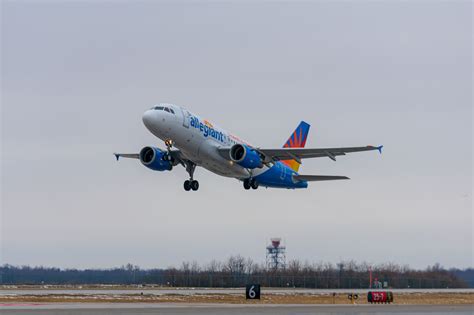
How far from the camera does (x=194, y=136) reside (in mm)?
59844

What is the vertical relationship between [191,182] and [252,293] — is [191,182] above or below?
above

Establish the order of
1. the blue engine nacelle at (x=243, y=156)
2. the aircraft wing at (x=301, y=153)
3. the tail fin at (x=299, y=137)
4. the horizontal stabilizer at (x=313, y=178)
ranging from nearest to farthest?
the blue engine nacelle at (x=243, y=156), the aircraft wing at (x=301, y=153), the horizontal stabilizer at (x=313, y=178), the tail fin at (x=299, y=137)

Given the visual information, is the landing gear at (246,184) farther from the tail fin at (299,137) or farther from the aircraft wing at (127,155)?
the tail fin at (299,137)

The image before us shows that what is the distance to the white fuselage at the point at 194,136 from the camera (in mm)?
57656

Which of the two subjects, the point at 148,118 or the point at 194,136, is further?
the point at 194,136

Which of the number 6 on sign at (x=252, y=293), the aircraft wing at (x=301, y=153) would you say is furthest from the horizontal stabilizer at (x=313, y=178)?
the number 6 on sign at (x=252, y=293)

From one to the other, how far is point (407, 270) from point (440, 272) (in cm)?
697

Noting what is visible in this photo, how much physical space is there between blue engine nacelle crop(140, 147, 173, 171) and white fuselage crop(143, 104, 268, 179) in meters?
2.99

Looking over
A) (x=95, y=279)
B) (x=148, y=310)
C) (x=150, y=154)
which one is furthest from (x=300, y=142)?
(x=95, y=279)

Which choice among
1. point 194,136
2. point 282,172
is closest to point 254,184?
point 282,172

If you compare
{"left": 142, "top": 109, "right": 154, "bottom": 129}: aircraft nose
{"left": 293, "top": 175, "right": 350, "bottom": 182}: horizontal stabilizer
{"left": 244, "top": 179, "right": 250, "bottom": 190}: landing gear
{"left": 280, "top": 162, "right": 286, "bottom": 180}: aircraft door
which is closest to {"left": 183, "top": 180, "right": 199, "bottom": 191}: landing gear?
{"left": 244, "top": 179, "right": 250, "bottom": 190}: landing gear

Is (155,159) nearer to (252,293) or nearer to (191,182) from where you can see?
(191,182)

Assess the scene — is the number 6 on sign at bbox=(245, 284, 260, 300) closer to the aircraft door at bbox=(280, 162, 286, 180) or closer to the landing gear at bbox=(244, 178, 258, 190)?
the landing gear at bbox=(244, 178, 258, 190)

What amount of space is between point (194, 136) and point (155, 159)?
686 cm
